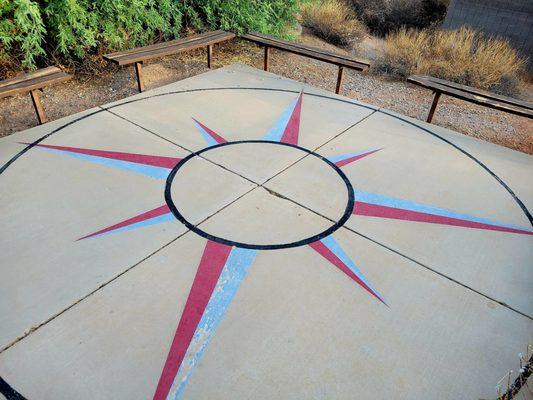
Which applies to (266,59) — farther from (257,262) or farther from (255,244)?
(257,262)

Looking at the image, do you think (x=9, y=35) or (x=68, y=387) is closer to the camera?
(x=68, y=387)

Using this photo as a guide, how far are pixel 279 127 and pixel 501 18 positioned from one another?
713 centimetres

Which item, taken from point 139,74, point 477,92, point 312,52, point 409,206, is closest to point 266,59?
point 312,52

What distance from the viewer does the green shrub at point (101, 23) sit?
4625mm

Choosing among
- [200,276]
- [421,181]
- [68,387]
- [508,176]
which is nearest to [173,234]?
[200,276]

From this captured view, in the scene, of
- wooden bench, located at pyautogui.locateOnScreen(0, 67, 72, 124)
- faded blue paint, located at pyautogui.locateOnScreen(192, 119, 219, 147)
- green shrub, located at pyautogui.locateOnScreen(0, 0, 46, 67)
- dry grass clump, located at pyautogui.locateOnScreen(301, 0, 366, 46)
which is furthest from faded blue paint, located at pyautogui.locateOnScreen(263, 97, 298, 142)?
dry grass clump, located at pyautogui.locateOnScreen(301, 0, 366, 46)

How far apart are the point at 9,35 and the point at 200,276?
4048mm

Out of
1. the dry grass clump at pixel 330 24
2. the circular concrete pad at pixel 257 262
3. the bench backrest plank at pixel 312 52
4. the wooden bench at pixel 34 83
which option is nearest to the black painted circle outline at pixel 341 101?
the circular concrete pad at pixel 257 262

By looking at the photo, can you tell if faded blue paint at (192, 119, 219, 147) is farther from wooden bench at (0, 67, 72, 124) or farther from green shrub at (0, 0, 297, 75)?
green shrub at (0, 0, 297, 75)

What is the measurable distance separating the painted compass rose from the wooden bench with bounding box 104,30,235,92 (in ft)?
4.40

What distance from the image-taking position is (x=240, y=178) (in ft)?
11.4

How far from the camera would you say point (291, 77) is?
6117 mm

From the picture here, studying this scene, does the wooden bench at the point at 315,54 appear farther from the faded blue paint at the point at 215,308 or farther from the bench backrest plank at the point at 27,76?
the faded blue paint at the point at 215,308

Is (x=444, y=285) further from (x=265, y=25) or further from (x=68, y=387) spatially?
(x=265, y=25)
